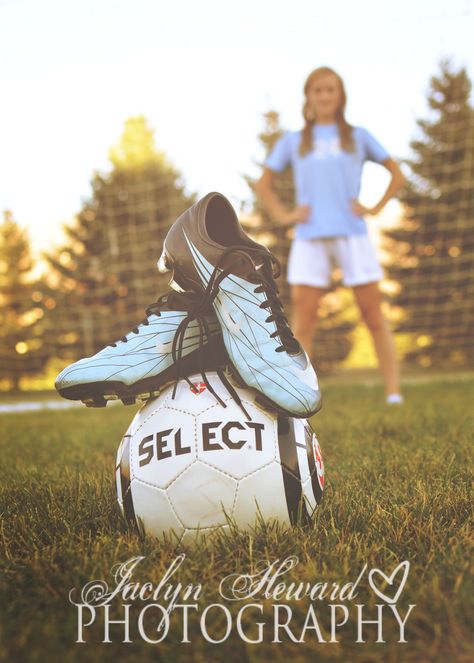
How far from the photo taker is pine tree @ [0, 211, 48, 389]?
1052cm

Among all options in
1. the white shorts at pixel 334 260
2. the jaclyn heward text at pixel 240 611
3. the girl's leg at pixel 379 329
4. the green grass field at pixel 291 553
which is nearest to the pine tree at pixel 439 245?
the girl's leg at pixel 379 329

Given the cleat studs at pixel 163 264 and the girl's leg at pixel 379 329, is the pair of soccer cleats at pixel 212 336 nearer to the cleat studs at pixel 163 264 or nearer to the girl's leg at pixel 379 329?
the cleat studs at pixel 163 264

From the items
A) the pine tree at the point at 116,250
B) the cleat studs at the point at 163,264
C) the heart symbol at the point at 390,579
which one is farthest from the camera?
the pine tree at the point at 116,250

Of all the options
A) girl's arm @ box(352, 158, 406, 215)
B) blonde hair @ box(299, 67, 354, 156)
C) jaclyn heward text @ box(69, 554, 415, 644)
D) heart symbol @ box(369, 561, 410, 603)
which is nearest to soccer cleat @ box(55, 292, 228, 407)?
jaclyn heward text @ box(69, 554, 415, 644)

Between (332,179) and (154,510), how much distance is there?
287cm

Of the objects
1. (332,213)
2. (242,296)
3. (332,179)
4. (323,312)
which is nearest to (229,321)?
(242,296)

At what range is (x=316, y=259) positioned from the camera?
364 cm

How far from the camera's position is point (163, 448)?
1330mm

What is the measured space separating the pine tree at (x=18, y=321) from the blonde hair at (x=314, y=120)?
7817 mm

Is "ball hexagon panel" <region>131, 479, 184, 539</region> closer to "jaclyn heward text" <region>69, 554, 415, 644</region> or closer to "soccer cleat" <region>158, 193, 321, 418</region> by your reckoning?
"jaclyn heward text" <region>69, 554, 415, 644</region>

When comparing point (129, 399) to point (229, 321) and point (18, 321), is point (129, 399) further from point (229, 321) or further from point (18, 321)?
point (18, 321)

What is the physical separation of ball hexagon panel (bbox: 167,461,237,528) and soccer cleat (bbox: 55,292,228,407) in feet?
0.87

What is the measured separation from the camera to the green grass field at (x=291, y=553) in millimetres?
905

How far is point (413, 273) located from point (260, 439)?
9940mm
